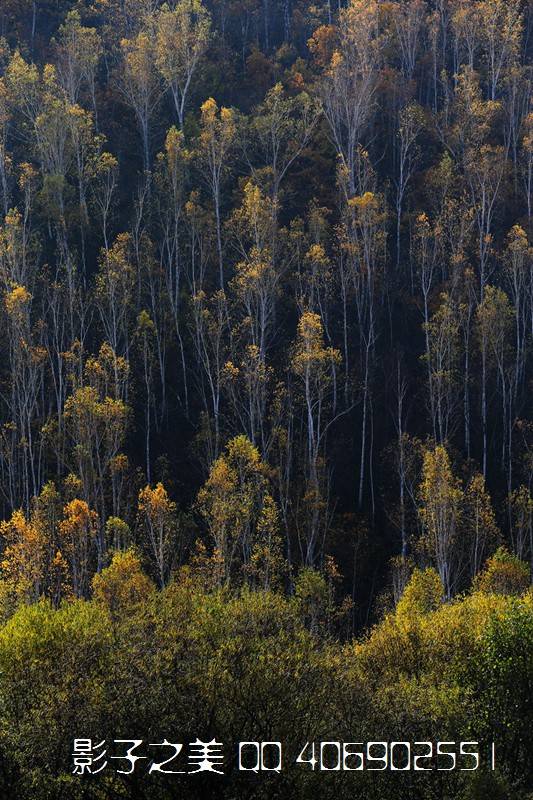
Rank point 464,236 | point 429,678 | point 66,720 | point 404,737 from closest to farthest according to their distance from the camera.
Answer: point 66,720, point 404,737, point 429,678, point 464,236

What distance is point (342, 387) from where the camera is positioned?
6109 centimetres

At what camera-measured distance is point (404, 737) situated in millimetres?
26391

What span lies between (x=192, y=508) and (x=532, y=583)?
17.6 m

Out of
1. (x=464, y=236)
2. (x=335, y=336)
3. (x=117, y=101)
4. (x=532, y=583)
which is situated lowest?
(x=532, y=583)

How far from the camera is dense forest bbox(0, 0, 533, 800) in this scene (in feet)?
85.8

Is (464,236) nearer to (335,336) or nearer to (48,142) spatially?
(335,336)

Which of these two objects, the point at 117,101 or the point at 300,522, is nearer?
the point at 300,522

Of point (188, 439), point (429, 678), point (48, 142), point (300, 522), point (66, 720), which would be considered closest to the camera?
point (66, 720)

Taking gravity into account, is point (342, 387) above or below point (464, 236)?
below

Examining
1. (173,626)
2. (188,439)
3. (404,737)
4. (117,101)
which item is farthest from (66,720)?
(117,101)

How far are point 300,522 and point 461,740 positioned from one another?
25844mm

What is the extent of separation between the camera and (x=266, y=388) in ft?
199

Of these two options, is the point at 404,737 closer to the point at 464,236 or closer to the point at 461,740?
the point at 461,740

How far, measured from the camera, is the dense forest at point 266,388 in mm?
26156
